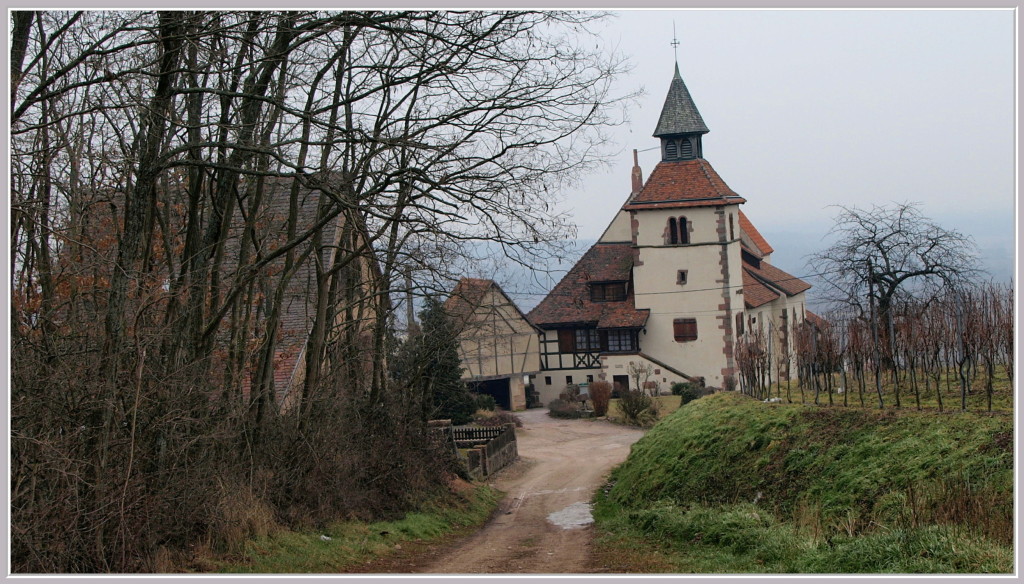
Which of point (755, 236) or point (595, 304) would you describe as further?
point (755, 236)

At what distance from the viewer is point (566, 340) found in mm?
48469

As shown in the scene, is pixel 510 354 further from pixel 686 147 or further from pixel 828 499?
pixel 828 499

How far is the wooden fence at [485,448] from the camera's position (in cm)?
Result: 2394

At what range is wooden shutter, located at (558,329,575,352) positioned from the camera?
4834cm

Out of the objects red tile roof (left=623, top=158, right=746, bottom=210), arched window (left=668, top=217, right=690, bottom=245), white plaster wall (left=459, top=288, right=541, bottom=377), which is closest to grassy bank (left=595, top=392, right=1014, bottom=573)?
white plaster wall (left=459, top=288, right=541, bottom=377)

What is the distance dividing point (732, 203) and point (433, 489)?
31.8 m

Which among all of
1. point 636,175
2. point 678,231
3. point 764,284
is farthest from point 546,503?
point 636,175

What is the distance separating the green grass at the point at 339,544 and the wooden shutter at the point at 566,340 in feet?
104

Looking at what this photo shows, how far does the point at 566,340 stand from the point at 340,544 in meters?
37.2

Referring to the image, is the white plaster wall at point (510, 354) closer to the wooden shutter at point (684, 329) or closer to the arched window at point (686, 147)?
the wooden shutter at point (684, 329)

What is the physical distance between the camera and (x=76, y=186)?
13188 millimetres

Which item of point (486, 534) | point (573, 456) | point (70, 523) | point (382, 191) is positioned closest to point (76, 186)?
point (382, 191)

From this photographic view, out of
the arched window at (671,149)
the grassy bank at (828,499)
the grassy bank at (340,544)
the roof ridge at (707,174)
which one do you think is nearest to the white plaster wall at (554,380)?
the roof ridge at (707,174)

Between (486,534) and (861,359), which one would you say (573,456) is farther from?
(486,534)
